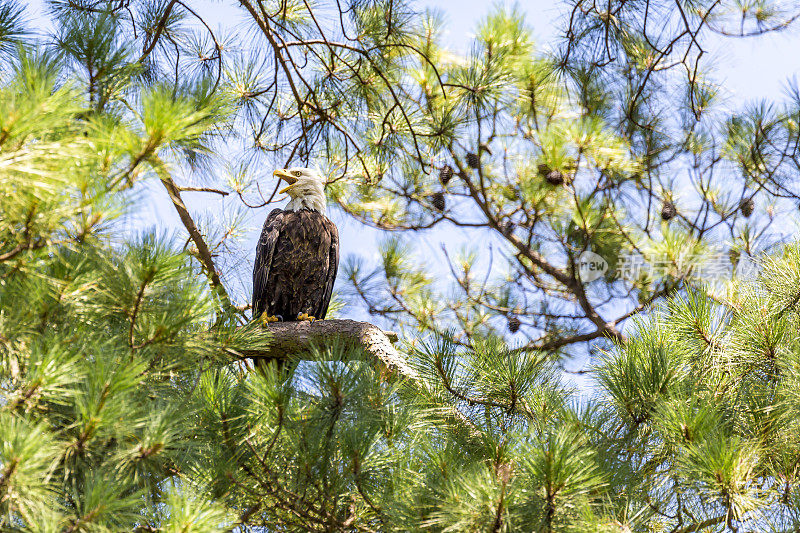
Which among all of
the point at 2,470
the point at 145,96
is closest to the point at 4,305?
the point at 2,470

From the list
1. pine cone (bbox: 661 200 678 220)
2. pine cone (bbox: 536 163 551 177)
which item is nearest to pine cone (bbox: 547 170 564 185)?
pine cone (bbox: 536 163 551 177)

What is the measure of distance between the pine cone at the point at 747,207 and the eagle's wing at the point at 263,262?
234cm

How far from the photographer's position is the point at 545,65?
3.42 meters

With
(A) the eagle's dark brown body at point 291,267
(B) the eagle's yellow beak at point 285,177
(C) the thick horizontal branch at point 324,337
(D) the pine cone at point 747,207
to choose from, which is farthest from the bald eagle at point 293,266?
(D) the pine cone at point 747,207

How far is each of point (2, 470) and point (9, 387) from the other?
0.22 metres

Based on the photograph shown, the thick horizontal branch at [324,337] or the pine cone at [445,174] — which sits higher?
the pine cone at [445,174]

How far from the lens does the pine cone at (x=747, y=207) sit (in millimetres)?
3867

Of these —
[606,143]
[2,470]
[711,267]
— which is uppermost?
[606,143]

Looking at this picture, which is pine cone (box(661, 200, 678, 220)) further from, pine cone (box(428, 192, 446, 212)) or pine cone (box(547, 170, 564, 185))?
pine cone (box(428, 192, 446, 212))

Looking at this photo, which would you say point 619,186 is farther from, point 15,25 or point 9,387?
point 9,387

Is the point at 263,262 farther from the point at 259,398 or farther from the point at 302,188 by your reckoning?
the point at 259,398

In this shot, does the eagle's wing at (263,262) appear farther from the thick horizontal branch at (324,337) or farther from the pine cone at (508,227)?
the pine cone at (508,227)

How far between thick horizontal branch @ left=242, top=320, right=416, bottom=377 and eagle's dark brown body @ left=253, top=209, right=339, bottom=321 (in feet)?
2.55

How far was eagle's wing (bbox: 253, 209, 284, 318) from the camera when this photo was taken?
3152mm
